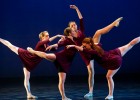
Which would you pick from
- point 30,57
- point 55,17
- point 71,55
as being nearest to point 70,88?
point 30,57

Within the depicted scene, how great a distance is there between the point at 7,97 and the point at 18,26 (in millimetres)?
2736

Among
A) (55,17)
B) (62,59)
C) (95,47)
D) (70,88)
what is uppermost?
(55,17)

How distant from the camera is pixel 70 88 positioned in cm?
753

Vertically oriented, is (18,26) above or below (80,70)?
above

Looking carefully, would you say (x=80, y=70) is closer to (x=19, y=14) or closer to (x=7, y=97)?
(x=19, y=14)

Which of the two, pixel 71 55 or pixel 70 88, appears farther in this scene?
pixel 70 88

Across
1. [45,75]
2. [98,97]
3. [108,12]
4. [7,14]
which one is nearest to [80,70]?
[45,75]

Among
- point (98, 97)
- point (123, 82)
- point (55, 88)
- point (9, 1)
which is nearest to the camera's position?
point (98, 97)

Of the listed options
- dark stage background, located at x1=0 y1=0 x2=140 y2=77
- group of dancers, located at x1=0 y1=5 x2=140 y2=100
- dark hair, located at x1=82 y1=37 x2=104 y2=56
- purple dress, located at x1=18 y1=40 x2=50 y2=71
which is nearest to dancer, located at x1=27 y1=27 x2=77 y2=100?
group of dancers, located at x1=0 y1=5 x2=140 y2=100

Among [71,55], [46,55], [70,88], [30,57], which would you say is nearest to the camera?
[46,55]

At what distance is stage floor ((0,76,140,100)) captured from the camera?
6438 mm

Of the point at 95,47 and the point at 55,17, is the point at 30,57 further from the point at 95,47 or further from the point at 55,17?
the point at 55,17

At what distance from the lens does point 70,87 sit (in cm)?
767

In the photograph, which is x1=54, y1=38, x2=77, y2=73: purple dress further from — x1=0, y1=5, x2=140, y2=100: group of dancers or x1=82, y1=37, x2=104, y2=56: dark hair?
x1=82, y1=37, x2=104, y2=56: dark hair
